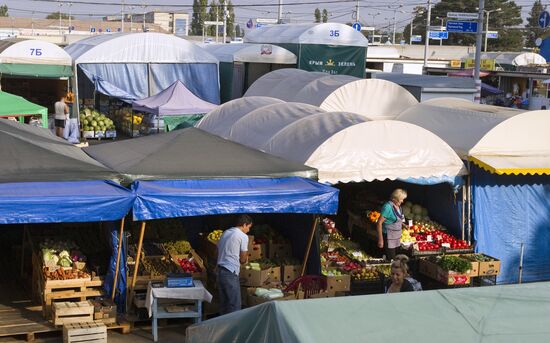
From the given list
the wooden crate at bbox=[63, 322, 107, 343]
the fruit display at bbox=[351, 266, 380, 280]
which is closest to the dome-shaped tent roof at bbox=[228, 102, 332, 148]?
the fruit display at bbox=[351, 266, 380, 280]

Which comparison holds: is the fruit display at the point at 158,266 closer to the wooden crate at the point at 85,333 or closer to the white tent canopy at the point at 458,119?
the wooden crate at the point at 85,333

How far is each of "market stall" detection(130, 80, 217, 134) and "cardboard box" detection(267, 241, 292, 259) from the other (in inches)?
419

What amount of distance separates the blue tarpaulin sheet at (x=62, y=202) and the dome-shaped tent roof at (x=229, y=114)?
5898 millimetres

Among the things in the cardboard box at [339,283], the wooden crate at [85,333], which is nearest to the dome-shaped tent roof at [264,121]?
the cardboard box at [339,283]

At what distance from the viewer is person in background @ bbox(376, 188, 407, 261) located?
12.0 metres

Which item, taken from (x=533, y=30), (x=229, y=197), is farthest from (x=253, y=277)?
(x=533, y=30)

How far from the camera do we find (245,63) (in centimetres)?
3278

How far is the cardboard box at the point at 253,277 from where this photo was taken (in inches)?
435

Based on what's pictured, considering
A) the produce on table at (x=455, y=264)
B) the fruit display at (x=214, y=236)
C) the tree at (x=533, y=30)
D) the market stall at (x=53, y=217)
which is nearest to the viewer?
the market stall at (x=53, y=217)

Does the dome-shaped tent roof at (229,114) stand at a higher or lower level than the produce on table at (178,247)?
higher

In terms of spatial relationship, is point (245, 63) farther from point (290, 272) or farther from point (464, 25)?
point (290, 272)

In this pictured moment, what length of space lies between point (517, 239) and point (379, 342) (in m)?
9.25

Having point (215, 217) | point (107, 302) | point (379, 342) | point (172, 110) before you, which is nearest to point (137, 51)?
point (172, 110)

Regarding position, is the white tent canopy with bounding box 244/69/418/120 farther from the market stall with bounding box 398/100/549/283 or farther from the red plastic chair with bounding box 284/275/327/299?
the red plastic chair with bounding box 284/275/327/299
